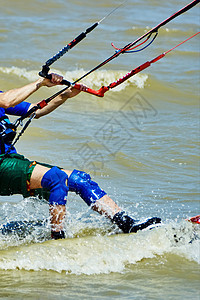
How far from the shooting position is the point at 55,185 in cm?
454

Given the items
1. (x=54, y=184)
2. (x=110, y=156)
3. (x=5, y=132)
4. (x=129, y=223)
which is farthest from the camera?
(x=110, y=156)

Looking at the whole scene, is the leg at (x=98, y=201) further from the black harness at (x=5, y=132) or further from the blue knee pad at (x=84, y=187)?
the black harness at (x=5, y=132)

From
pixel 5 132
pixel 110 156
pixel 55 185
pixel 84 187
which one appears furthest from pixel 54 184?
pixel 110 156

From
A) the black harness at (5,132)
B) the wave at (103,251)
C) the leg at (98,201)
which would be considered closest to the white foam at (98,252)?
the wave at (103,251)

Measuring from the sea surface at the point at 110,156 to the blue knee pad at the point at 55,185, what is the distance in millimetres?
385

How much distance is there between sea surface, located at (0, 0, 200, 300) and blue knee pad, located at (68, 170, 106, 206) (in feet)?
1.20

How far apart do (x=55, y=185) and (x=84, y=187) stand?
27cm

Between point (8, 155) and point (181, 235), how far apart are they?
162 cm

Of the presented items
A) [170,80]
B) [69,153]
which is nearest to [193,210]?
[69,153]

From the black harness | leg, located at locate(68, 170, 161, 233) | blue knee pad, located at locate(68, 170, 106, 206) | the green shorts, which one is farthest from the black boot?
the black harness

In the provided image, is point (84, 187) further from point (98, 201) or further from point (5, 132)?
point (5, 132)

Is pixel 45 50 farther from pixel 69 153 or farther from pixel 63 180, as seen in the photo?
pixel 63 180

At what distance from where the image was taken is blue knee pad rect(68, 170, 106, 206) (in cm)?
467

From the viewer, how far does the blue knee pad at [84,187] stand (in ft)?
15.3
